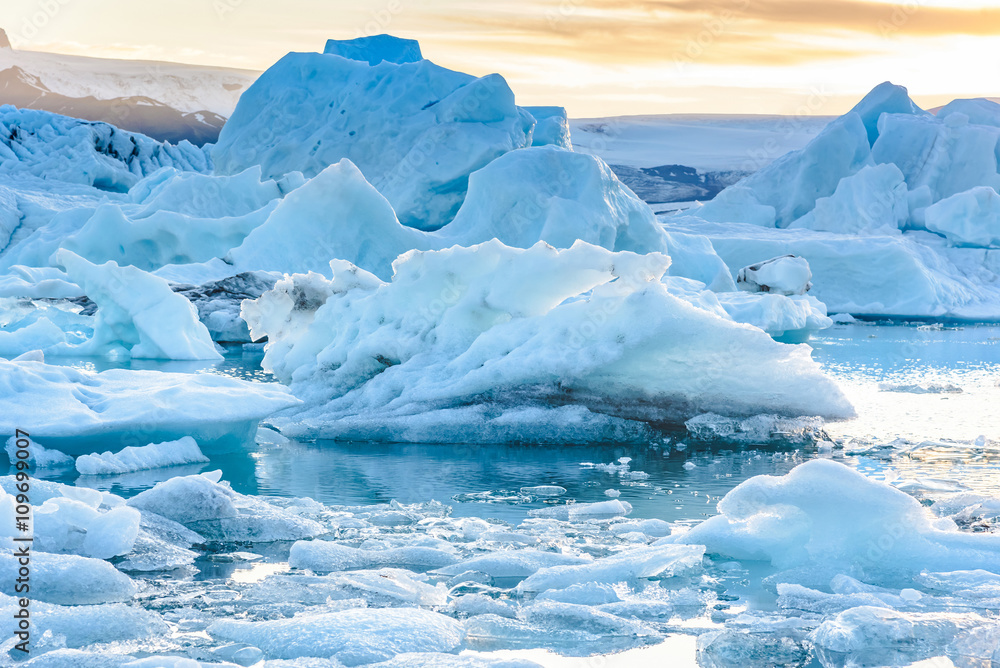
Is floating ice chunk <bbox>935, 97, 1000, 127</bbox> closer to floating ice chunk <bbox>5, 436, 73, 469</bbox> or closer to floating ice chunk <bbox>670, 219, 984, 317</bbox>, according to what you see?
floating ice chunk <bbox>670, 219, 984, 317</bbox>

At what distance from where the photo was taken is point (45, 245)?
2014 centimetres

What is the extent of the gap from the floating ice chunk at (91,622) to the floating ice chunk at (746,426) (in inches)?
179

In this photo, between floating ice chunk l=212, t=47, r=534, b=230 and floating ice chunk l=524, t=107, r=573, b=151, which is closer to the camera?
floating ice chunk l=212, t=47, r=534, b=230

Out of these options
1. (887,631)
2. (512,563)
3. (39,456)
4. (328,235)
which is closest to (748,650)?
(887,631)

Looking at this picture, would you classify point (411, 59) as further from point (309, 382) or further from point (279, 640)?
point (279, 640)

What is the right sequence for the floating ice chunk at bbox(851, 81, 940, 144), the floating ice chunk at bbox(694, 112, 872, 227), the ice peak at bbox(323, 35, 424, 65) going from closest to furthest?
the floating ice chunk at bbox(694, 112, 872, 227) < the floating ice chunk at bbox(851, 81, 940, 144) < the ice peak at bbox(323, 35, 424, 65)

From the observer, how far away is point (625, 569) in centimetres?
388

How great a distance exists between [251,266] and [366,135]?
6793mm

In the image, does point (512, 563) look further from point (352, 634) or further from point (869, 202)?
point (869, 202)

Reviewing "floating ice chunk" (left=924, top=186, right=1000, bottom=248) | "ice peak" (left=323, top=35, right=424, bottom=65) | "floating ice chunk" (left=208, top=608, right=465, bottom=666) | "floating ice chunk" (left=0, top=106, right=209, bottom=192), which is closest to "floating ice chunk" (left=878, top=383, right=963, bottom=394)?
"floating ice chunk" (left=208, top=608, right=465, bottom=666)

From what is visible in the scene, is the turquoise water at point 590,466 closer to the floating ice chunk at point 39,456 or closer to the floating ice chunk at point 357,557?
the floating ice chunk at point 39,456

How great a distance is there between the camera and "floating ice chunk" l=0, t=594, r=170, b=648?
3174 mm

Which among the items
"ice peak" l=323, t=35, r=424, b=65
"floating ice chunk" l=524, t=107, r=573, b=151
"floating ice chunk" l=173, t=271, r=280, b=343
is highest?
"ice peak" l=323, t=35, r=424, b=65

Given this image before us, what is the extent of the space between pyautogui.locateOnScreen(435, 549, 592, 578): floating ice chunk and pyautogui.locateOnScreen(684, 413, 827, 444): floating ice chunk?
3213 mm
